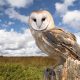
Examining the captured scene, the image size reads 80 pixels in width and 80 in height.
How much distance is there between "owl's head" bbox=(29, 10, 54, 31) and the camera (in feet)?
17.2

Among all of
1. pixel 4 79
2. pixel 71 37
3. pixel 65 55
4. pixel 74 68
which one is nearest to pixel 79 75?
pixel 74 68

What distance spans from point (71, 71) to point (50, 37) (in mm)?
993

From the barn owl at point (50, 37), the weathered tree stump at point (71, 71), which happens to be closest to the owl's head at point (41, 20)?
the barn owl at point (50, 37)

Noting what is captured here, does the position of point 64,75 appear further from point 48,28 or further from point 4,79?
point 4,79

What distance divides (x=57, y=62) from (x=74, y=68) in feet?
2.08

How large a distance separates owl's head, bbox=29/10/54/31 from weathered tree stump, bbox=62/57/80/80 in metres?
0.94

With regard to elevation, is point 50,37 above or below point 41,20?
below

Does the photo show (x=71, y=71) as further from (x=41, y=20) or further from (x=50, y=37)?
(x=41, y=20)

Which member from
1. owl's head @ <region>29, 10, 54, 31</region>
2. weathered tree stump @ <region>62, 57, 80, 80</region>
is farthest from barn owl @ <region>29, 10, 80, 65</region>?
weathered tree stump @ <region>62, 57, 80, 80</region>

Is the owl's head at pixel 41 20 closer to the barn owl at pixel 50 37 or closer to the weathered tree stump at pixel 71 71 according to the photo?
the barn owl at pixel 50 37

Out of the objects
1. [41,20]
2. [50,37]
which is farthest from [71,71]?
[41,20]

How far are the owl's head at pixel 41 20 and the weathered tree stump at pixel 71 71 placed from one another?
94 cm

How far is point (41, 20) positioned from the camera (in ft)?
17.4

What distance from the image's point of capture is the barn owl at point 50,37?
5.14m
